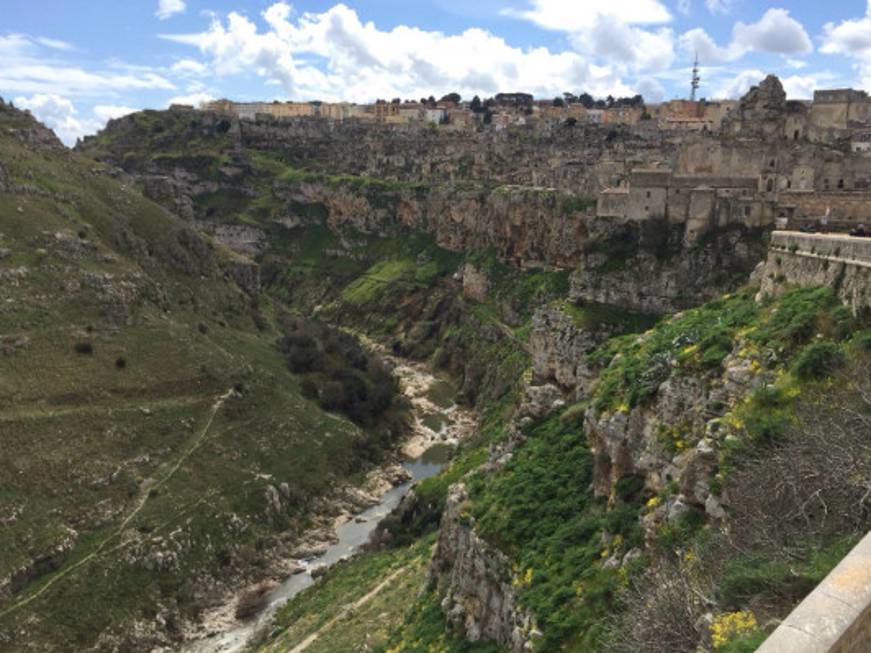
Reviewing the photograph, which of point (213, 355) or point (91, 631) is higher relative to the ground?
point (213, 355)

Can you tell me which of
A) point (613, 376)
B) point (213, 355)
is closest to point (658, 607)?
point (613, 376)

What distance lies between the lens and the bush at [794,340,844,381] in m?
15.7

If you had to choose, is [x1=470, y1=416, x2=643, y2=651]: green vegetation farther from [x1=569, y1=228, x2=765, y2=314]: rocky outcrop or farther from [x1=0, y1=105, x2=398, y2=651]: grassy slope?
[x1=0, y1=105, x2=398, y2=651]: grassy slope

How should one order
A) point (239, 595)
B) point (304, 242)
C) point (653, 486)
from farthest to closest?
1. point (304, 242)
2. point (239, 595)
3. point (653, 486)

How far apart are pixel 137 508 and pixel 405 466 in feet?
84.2

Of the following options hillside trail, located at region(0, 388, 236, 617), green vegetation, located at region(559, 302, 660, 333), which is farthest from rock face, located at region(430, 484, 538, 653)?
hillside trail, located at region(0, 388, 236, 617)

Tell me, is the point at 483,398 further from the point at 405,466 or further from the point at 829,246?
the point at 829,246

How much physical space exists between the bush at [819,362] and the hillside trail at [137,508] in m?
41.5

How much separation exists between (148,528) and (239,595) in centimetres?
742

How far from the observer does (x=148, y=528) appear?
4647 cm

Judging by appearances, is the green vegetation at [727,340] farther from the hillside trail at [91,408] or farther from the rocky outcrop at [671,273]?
the hillside trail at [91,408]

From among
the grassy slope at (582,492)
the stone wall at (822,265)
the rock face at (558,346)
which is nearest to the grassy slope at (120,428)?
the grassy slope at (582,492)

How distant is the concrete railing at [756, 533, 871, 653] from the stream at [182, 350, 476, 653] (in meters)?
39.3

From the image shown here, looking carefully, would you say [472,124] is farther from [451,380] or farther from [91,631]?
[91,631]
